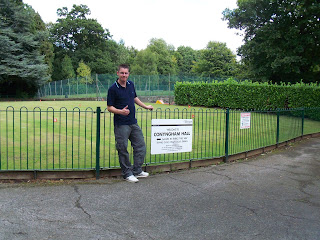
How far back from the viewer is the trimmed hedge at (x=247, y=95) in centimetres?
1902

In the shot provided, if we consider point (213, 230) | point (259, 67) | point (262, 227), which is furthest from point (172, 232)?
point (259, 67)

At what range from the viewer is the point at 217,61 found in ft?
230

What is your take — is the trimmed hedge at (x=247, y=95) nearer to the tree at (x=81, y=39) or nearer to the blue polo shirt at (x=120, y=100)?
the blue polo shirt at (x=120, y=100)

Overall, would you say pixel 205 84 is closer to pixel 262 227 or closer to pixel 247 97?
pixel 247 97

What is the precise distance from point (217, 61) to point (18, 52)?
1698 inches

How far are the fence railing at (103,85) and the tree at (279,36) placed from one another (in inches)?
311

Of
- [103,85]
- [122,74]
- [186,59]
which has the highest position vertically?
[186,59]

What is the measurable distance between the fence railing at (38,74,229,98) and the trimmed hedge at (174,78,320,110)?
7995 mm

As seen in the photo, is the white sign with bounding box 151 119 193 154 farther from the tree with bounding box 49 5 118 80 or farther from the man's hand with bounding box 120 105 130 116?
the tree with bounding box 49 5 118 80

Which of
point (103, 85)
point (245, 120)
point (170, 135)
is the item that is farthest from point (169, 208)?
point (103, 85)

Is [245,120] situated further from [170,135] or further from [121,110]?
[121,110]

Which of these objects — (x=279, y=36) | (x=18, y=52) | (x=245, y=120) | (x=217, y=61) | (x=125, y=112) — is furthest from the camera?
(x=217, y=61)

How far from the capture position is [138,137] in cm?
592

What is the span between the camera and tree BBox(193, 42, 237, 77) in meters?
Result: 69.6
